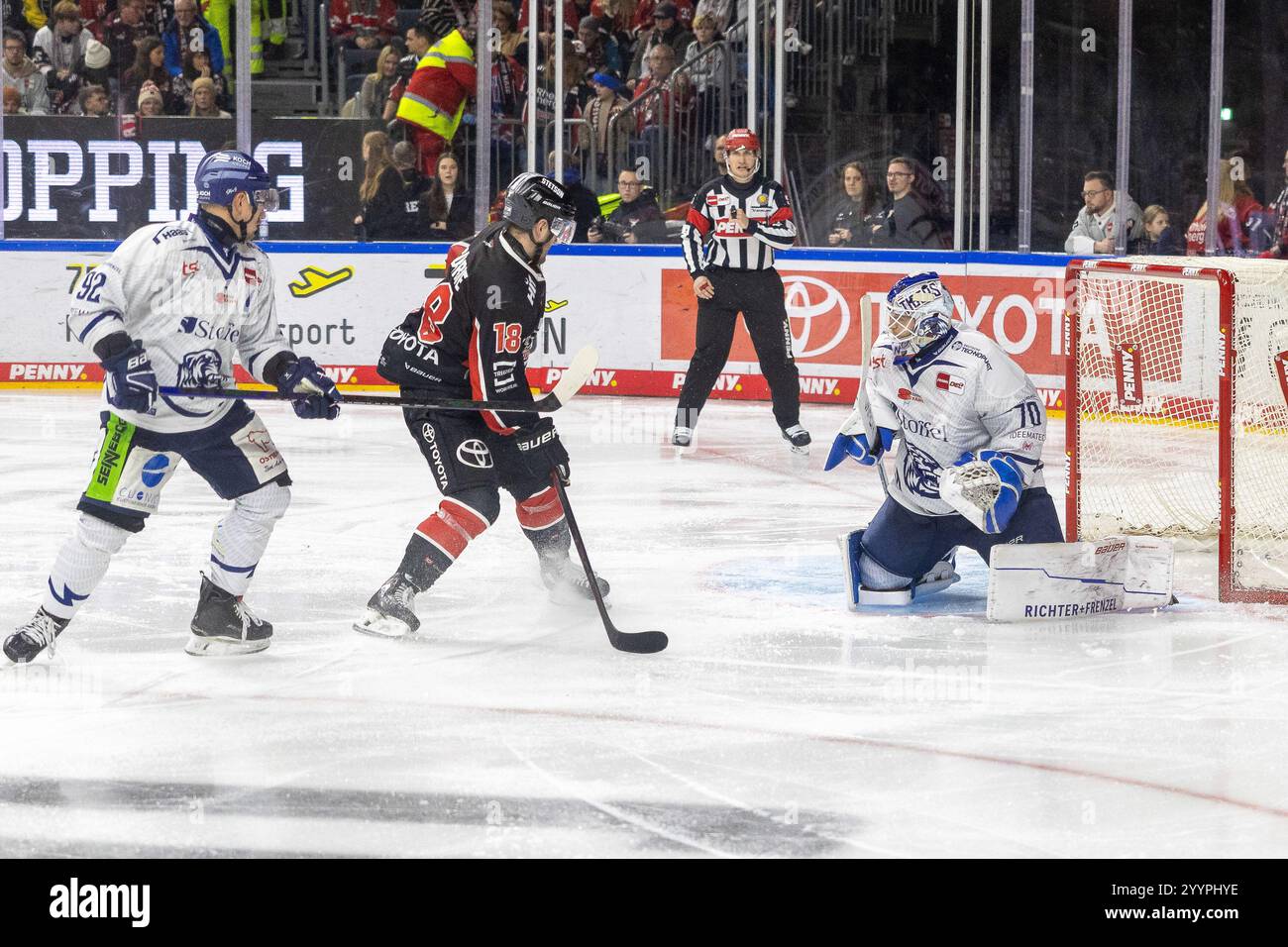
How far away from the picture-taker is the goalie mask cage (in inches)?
200

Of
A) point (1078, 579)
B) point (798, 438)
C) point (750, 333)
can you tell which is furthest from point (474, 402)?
point (750, 333)

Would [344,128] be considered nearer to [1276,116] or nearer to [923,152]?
[923,152]

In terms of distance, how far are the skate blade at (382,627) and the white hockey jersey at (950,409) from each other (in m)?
1.35

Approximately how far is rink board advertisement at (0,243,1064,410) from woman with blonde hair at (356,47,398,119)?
32.7 inches

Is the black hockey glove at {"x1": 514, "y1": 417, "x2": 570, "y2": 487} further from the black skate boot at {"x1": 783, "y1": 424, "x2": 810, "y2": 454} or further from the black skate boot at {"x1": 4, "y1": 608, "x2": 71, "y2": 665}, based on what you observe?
the black skate boot at {"x1": 783, "y1": 424, "x2": 810, "y2": 454}

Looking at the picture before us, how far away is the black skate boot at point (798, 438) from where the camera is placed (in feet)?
25.5

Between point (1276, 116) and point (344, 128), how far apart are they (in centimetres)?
476

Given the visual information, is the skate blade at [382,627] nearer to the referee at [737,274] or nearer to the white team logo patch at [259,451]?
the white team logo patch at [259,451]

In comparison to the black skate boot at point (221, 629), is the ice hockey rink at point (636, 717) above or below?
below

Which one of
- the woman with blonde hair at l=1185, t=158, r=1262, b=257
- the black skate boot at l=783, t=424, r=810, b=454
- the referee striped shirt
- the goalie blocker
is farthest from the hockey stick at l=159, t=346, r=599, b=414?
the woman with blonde hair at l=1185, t=158, r=1262, b=257

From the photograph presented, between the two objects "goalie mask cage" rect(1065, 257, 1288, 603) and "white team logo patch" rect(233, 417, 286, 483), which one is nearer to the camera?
"white team logo patch" rect(233, 417, 286, 483)

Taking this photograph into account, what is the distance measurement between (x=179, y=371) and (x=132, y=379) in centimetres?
15
